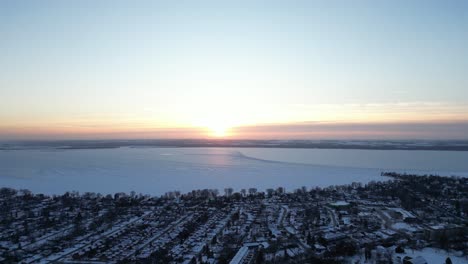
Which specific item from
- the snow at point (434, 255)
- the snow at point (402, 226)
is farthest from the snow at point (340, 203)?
the snow at point (434, 255)

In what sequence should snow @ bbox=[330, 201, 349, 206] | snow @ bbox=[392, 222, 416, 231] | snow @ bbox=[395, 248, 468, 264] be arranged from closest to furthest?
snow @ bbox=[395, 248, 468, 264] → snow @ bbox=[392, 222, 416, 231] → snow @ bbox=[330, 201, 349, 206]

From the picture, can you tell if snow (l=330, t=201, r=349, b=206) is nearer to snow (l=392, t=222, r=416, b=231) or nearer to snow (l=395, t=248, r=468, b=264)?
snow (l=392, t=222, r=416, b=231)

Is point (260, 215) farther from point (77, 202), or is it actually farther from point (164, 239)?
point (77, 202)

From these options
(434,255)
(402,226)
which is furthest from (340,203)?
(434,255)

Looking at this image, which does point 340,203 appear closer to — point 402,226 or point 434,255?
point 402,226

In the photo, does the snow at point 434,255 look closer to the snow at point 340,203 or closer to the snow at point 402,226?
the snow at point 402,226

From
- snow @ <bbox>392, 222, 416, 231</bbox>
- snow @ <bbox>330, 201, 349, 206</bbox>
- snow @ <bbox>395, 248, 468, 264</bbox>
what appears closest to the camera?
snow @ <bbox>395, 248, 468, 264</bbox>

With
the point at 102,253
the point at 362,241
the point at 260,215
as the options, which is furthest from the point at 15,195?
the point at 362,241

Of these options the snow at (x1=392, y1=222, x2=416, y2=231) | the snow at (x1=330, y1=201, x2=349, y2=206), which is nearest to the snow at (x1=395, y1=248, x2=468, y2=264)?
the snow at (x1=392, y1=222, x2=416, y2=231)

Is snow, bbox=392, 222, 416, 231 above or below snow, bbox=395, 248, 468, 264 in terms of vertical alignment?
below

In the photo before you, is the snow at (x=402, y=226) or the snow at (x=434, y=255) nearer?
the snow at (x=434, y=255)

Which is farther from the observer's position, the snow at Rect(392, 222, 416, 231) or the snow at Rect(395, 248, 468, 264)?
the snow at Rect(392, 222, 416, 231)

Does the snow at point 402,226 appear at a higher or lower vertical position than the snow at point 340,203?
lower
